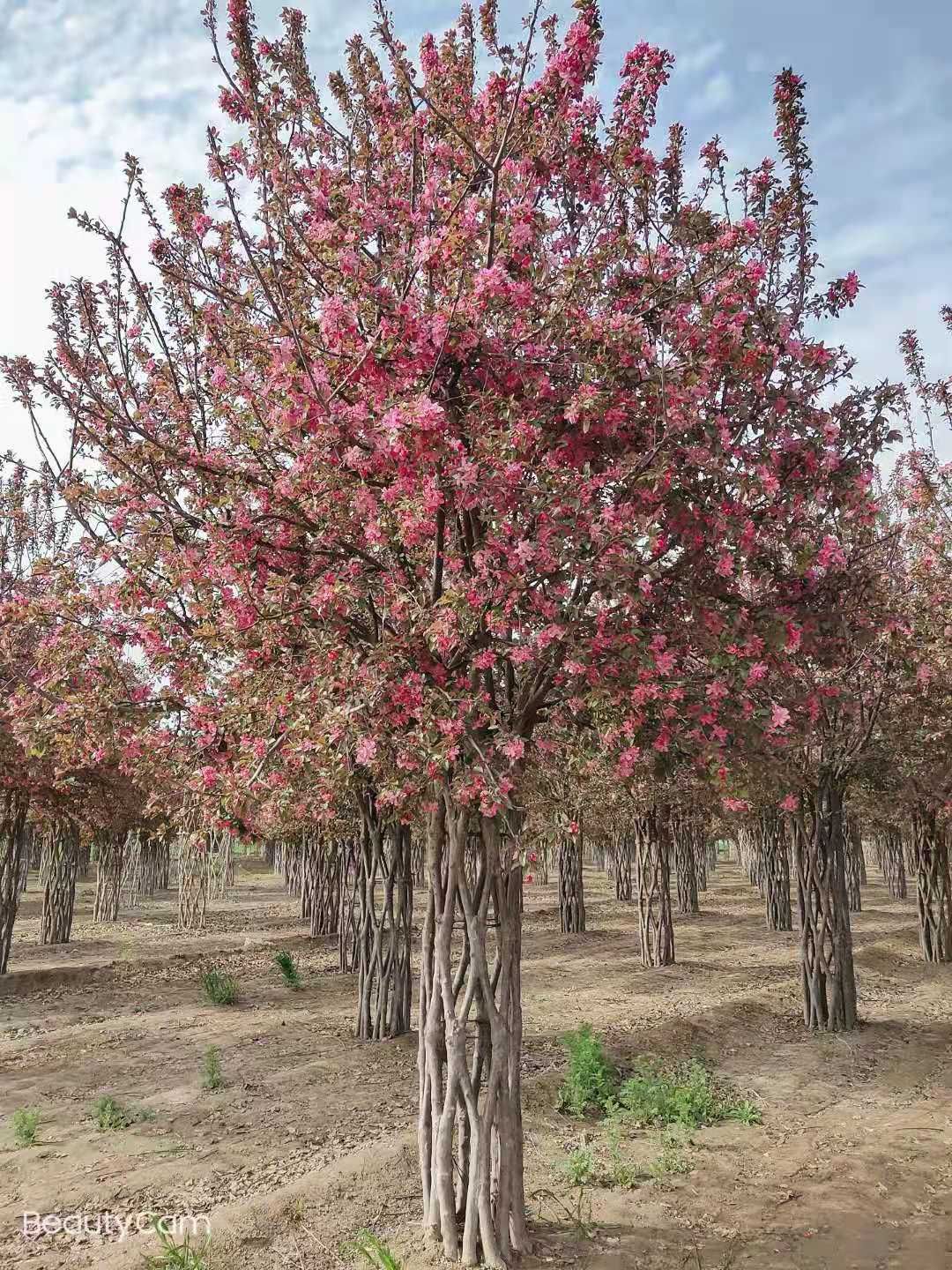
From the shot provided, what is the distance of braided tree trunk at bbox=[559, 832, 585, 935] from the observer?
2294cm

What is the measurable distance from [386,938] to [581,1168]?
18.4 ft

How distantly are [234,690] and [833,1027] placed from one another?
10.7 m

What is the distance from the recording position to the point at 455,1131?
19.1 feet

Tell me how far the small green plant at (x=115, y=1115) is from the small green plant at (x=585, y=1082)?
4.14 metres

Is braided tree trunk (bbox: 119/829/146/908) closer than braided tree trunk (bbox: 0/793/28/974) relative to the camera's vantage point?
No

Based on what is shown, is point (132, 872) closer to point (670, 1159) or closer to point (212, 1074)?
point (212, 1074)

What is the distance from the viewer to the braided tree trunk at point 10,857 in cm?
1538

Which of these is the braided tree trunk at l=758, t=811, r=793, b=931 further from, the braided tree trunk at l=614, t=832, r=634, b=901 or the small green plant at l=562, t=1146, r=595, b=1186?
the small green plant at l=562, t=1146, r=595, b=1186

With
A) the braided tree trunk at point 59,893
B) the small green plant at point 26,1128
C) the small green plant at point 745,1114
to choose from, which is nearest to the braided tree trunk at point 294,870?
the braided tree trunk at point 59,893

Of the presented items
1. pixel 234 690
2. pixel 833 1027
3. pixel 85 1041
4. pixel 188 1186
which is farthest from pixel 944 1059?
pixel 85 1041

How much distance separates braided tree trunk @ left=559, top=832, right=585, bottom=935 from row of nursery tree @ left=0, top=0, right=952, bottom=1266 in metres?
17.7

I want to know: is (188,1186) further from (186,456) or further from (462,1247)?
(186,456)

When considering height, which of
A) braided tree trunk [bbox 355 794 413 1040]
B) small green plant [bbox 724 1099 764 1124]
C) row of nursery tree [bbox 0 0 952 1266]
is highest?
row of nursery tree [bbox 0 0 952 1266]

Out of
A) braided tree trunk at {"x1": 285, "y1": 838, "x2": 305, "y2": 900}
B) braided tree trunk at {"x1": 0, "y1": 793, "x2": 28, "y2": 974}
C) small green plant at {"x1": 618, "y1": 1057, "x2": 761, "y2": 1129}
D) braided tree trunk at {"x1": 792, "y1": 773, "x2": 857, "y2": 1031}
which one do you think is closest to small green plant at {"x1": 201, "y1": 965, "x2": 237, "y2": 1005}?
braided tree trunk at {"x1": 0, "y1": 793, "x2": 28, "y2": 974}
